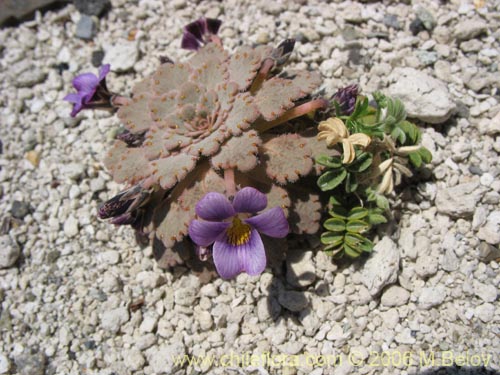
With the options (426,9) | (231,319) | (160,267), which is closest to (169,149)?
(160,267)

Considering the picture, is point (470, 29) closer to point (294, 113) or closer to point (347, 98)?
point (347, 98)

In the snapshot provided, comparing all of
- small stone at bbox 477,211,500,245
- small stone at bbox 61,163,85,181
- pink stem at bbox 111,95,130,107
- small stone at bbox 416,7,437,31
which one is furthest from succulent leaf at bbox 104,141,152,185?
small stone at bbox 416,7,437,31

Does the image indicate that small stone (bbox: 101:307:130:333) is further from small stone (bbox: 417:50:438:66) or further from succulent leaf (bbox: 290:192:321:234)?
small stone (bbox: 417:50:438:66)

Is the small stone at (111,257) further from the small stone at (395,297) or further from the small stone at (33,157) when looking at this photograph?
the small stone at (395,297)

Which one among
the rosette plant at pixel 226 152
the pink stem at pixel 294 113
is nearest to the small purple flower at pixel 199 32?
the rosette plant at pixel 226 152

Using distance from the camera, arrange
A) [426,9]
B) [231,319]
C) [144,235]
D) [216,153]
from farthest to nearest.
Answer: [426,9]
[144,235]
[231,319]
[216,153]

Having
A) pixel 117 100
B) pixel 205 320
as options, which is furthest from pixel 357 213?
pixel 117 100

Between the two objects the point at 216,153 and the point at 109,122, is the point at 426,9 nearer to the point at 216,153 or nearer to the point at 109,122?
the point at 216,153
